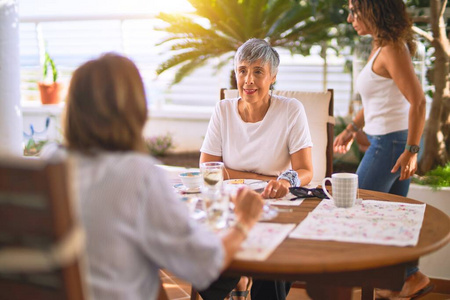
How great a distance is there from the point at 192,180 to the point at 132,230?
887 mm

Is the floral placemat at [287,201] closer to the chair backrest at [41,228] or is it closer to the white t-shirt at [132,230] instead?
the white t-shirt at [132,230]

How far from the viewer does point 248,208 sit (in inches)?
54.2

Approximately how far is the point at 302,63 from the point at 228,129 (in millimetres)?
3941

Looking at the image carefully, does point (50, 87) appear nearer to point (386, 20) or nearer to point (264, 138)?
point (264, 138)

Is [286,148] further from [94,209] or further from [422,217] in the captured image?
[94,209]

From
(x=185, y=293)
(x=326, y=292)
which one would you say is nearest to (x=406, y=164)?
(x=326, y=292)

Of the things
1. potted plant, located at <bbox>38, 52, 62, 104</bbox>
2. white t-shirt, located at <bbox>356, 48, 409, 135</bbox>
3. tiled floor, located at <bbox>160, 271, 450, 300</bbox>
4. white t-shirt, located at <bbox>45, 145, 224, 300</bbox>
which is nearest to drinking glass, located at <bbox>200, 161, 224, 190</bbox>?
white t-shirt, located at <bbox>45, 145, 224, 300</bbox>

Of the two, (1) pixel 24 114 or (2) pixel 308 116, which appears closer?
(2) pixel 308 116


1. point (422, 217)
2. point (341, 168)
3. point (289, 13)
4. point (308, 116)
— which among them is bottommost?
point (341, 168)

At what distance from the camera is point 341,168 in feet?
16.7

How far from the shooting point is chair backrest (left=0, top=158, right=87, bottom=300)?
887mm

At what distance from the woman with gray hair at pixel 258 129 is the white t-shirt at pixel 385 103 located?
0.38m

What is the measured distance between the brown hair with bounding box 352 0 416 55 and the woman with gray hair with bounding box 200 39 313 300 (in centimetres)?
47

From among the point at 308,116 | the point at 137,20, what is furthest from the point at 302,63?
the point at 308,116
